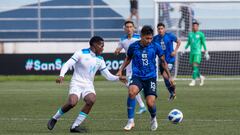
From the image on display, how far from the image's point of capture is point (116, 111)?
676 inches

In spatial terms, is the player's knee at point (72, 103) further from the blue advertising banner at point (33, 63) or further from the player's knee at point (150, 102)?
the blue advertising banner at point (33, 63)

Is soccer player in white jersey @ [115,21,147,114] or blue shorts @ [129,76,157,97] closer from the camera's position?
blue shorts @ [129,76,157,97]

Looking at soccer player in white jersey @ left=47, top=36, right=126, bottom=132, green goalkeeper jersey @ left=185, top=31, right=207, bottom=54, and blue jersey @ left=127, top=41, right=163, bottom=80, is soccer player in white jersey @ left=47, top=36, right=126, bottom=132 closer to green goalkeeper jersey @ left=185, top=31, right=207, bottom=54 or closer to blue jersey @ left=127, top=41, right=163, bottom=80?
blue jersey @ left=127, top=41, right=163, bottom=80

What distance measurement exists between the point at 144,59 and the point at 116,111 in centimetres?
373

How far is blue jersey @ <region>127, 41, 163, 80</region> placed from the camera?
44.8 ft

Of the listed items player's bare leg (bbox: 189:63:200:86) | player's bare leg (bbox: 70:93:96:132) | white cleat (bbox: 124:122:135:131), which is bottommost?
player's bare leg (bbox: 189:63:200:86)

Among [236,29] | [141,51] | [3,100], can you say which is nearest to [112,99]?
[3,100]

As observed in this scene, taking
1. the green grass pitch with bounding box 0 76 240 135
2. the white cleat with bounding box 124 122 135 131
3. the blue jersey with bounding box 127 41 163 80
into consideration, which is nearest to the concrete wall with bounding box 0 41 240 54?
the green grass pitch with bounding box 0 76 240 135

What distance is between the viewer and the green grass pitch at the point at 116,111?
13.3 meters

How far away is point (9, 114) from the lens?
16.5 m

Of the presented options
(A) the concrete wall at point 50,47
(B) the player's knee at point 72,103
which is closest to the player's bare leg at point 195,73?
(A) the concrete wall at point 50,47

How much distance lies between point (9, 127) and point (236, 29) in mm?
21520

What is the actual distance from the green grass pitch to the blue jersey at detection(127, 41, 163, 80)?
0.97 meters

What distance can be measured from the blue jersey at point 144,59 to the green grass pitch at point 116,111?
97 cm
